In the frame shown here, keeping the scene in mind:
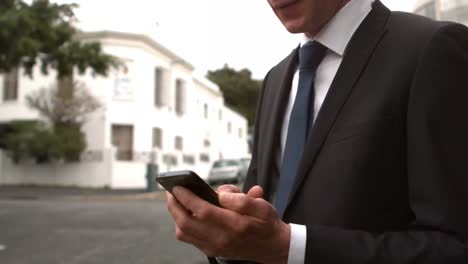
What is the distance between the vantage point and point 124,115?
28.9 metres

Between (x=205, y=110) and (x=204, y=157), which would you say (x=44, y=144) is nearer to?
(x=204, y=157)

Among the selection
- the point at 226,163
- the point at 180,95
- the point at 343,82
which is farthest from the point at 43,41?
the point at 180,95

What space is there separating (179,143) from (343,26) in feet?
113

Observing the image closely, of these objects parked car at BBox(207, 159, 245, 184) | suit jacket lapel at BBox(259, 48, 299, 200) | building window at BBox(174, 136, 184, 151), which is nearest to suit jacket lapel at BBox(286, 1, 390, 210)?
suit jacket lapel at BBox(259, 48, 299, 200)

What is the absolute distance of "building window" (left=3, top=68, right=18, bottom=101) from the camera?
2817 centimetres

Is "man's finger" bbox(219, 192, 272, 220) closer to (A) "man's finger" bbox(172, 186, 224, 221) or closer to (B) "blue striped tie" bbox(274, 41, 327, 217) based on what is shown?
(A) "man's finger" bbox(172, 186, 224, 221)

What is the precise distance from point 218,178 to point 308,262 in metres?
25.4

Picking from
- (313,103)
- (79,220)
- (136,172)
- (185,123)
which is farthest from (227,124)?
(313,103)

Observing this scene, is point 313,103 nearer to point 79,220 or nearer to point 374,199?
point 374,199

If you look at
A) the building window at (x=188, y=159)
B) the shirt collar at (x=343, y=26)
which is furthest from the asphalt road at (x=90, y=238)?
the building window at (x=188, y=159)

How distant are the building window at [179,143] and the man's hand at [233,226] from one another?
34192 millimetres

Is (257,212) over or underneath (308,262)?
over

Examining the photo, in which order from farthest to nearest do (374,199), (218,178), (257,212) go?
(218,178) → (374,199) → (257,212)

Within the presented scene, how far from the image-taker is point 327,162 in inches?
51.4
